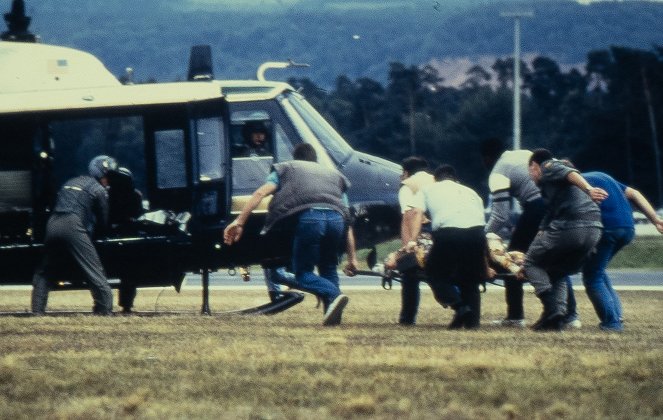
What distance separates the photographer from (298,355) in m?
10.9

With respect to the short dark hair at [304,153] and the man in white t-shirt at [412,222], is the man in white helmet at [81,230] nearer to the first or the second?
the short dark hair at [304,153]

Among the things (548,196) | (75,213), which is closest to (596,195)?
(548,196)

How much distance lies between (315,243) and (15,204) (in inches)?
147

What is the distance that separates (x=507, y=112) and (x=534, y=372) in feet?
338

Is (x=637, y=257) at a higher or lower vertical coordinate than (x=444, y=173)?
lower

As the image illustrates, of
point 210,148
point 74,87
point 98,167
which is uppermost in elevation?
point 74,87

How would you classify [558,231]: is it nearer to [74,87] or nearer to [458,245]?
[458,245]

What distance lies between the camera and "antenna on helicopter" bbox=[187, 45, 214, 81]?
17.5 m

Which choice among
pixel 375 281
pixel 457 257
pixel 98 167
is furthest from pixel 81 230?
pixel 375 281

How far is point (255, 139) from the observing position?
57.0 feet

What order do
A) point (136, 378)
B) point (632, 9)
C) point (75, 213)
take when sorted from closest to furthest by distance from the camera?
point (136, 378), point (75, 213), point (632, 9)

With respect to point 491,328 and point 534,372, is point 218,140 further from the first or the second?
point 534,372

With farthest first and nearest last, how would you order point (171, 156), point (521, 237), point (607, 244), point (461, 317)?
1. point (171, 156)
2. point (521, 237)
3. point (607, 244)
4. point (461, 317)

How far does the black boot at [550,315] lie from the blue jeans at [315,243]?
1818 millimetres
